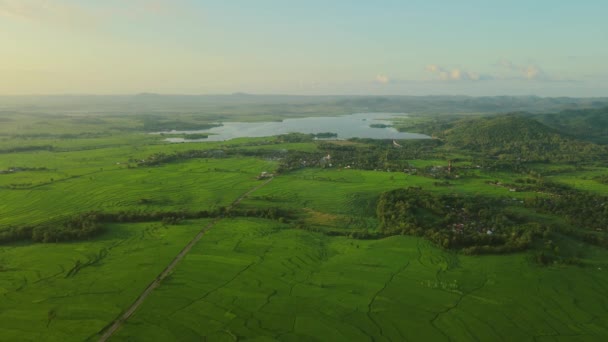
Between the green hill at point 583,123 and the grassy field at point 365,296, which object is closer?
the grassy field at point 365,296

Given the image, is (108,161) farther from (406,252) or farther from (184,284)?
(406,252)

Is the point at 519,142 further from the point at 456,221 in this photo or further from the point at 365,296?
the point at 365,296

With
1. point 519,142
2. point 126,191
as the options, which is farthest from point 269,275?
point 519,142

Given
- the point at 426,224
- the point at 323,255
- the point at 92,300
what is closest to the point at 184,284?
the point at 92,300

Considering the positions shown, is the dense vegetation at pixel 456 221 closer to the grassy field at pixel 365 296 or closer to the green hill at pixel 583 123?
the grassy field at pixel 365 296

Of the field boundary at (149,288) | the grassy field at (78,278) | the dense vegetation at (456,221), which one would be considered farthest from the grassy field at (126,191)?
the dense vegetation at (456,221)
